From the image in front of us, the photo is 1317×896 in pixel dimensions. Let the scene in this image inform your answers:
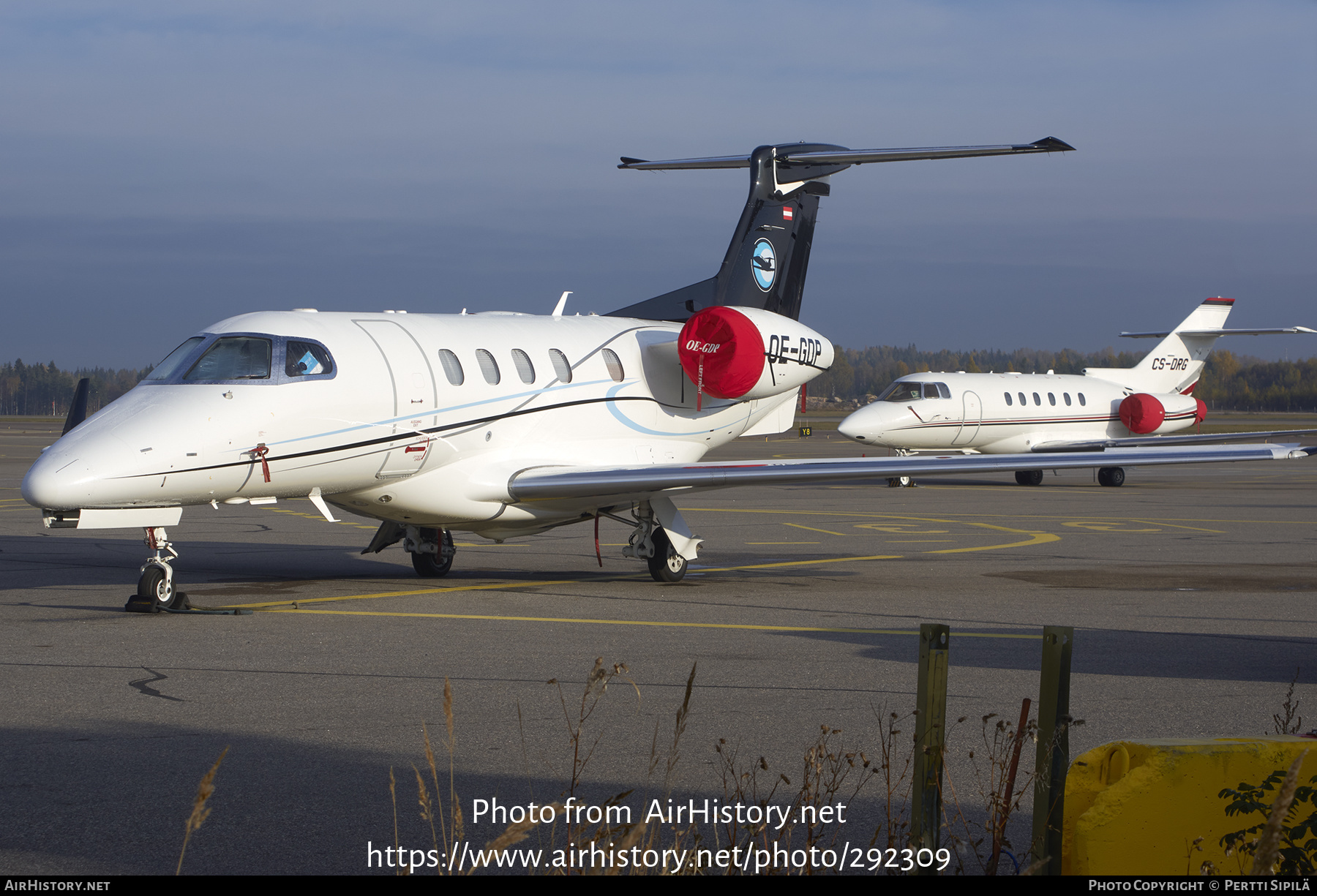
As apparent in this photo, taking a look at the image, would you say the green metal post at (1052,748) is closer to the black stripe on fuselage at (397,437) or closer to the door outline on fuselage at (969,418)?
the black stripe on fuselage at (397,437)

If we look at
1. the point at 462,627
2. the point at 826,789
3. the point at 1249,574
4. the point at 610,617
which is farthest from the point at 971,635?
the point at 1249,574

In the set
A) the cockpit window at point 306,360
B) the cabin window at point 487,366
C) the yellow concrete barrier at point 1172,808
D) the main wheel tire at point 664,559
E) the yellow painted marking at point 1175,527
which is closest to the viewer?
the yellow concrete barrier at point 1172,808

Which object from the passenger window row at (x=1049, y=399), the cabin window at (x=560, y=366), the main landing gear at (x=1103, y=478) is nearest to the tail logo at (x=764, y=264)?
the cabin window at (x=560, y=366)

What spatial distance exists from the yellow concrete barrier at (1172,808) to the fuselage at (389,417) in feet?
28.5

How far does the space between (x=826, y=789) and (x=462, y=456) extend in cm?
817

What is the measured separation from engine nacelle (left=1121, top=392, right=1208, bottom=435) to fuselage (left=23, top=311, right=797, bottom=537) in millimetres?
23892

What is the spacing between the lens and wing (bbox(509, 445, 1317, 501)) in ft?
42.1

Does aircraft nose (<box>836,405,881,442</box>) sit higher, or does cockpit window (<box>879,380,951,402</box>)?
cockpit window (<box>879,380,951,402</box>)

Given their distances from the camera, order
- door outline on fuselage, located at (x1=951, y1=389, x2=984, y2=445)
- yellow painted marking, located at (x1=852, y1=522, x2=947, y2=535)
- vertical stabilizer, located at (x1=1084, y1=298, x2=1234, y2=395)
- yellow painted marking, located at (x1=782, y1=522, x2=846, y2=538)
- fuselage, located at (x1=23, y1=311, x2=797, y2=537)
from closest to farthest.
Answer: fuselage, located at (x1=23, y1=311, x2=797, y2=537)
yellow painted marking, located at (x1=782, y1=522, x2=846, y2=538)
yellow painted marking, located at (x1=852, y1=522, x2=947, y2=535)
door outline on fuselage, located at (x1=951, y1=389, x2=984, y2=445)
vertical stabilizer, located at (x1=1084, y1=298, x2=1234, y2=395)

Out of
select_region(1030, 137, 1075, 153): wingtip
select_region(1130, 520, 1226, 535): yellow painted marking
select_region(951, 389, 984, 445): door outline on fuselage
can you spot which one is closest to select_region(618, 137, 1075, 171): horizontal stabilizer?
select_region(1030, 137, 1075, 153): wingtip

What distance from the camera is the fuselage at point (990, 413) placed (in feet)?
106

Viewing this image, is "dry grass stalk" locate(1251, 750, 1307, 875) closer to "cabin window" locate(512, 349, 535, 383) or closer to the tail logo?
"cabin window" locate(512, 349, 535, 383)

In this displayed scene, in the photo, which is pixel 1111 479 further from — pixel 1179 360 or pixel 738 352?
pixel 738 352

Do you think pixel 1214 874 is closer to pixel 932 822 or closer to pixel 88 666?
pixel 932 822
